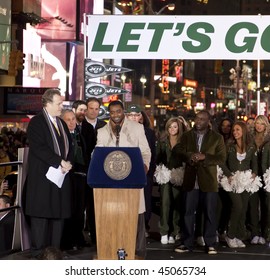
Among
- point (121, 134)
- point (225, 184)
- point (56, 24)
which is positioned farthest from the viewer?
point (56, 24)

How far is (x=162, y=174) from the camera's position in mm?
12680

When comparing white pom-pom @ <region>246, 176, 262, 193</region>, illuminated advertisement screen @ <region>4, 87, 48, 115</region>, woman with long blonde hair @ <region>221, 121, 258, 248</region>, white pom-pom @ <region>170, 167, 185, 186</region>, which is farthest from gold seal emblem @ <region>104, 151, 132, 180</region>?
illuminated advertisement screen @ <region>4, 87, 48, 115</region>

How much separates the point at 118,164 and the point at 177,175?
3.73m

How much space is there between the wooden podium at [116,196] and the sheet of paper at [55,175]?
2.58ft

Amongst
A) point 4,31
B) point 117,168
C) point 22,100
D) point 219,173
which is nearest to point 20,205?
point 117,168

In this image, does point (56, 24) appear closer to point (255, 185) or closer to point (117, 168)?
point (255, 185)

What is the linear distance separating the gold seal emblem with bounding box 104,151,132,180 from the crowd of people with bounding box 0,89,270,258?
23.6 inches

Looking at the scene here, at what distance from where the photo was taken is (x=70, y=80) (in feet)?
123

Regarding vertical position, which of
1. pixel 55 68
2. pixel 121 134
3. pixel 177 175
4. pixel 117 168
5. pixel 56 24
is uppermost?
pixel 56 24

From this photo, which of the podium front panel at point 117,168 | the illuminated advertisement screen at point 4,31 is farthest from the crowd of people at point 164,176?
the illuminated advertisement screen at point 4,31

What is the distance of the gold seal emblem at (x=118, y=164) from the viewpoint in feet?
29.3

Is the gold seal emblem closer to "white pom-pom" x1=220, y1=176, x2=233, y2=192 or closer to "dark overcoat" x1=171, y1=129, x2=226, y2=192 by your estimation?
"dark overcoat" x1=171, y1=129, x2=226, y2=192

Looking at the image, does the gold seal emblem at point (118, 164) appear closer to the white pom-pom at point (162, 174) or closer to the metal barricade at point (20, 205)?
the metal barricade at point (20, 205)
